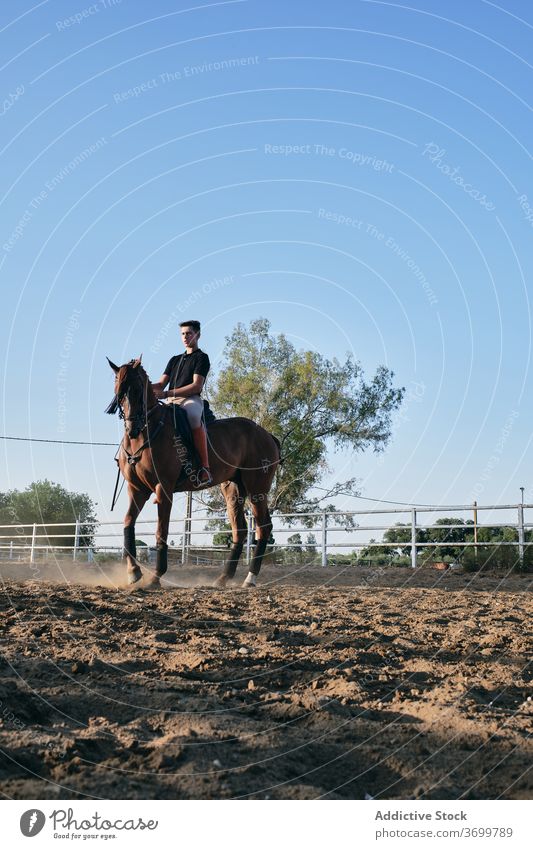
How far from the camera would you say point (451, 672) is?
4.57 m

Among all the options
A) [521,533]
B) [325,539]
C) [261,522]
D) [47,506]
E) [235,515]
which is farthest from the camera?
[47,506]

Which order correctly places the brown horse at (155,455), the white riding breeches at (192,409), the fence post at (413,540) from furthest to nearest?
the fence post at (413,540), the white riding breeches at (192,409), the brown horse at (155,455)

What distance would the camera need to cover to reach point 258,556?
11039 mm

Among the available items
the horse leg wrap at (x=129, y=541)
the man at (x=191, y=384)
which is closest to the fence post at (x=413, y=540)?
the man at (x=191, y=384)

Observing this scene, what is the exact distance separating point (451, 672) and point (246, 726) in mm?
1697

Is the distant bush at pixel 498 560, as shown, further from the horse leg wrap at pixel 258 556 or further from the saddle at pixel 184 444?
the saddle at pixel 184 444

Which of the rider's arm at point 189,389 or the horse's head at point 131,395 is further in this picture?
the rider's arm at point 189,389

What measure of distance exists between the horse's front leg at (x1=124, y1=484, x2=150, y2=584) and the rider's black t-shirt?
1581mm

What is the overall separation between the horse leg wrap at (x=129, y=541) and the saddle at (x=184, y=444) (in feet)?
2.93

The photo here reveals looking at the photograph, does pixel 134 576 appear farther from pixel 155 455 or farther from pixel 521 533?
pixel 521 533

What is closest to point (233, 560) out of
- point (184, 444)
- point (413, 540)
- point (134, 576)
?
point (134, 576)

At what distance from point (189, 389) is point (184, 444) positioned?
0.75 m

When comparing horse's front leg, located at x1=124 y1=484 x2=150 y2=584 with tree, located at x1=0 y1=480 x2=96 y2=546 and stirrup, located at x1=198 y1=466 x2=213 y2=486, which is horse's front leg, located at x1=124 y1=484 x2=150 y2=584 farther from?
tree, located at x1=0 y1=480 x2=96 y2=546

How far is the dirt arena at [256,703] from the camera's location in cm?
289
